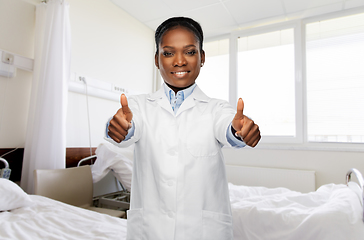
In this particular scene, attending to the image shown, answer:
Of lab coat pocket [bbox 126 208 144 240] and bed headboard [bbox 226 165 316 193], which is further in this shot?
bed headboard [bbox 226 165 316 193]

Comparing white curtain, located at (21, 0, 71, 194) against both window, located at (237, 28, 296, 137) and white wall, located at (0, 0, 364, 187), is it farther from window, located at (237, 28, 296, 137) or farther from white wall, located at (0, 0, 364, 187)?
window, located at (237, 28, 296, 137)

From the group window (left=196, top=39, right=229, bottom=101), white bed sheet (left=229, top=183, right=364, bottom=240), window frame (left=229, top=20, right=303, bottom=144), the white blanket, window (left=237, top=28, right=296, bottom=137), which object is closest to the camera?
white bed sheet (left=229, top=183, right=364, bottom=240)

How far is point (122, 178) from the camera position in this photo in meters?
2.61

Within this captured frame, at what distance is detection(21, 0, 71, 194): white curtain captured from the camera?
90.1 inches

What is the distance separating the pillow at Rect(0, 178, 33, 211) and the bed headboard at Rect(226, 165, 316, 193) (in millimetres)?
2803

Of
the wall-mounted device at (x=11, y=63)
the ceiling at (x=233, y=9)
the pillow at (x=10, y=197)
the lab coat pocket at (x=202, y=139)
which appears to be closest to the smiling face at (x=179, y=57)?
the lab coat pocket at (x=202, y=139)

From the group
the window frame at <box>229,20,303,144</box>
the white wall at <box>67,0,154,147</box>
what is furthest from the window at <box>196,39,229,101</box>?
the white wall at <box>67,0,154,147</box>

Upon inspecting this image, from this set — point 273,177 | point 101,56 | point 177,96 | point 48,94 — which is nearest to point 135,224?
point 177,96

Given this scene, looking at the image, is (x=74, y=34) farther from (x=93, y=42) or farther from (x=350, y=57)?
(x=350, y=57)

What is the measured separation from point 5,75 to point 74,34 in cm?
93

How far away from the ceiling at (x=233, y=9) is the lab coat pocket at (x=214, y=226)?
10.6 ft

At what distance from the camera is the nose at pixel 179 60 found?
750 millimetres

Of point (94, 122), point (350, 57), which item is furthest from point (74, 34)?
point (350, 57)

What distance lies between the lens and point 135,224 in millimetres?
733
